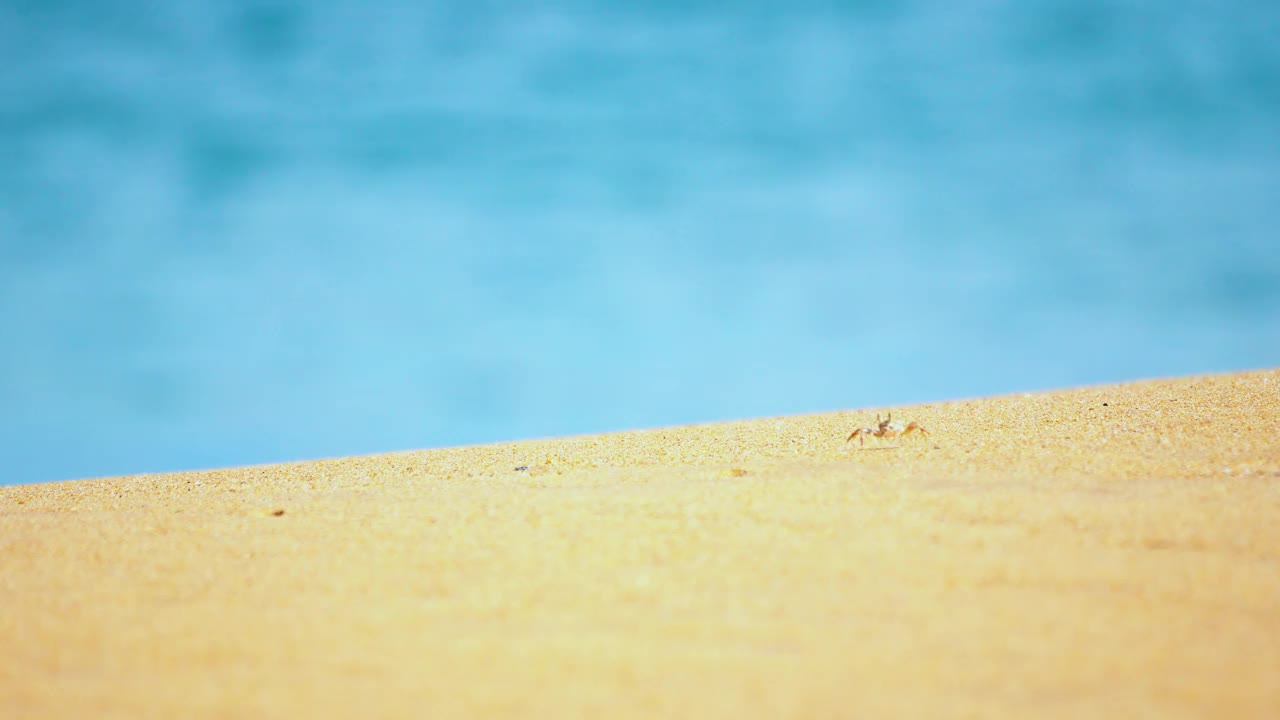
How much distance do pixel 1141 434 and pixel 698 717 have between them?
20.7 ft

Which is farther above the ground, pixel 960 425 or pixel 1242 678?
pixel 960 425

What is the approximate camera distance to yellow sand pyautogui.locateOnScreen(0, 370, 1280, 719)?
10.7 feet

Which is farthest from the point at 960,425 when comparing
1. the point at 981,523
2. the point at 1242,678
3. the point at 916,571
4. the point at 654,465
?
the point at 1242,678

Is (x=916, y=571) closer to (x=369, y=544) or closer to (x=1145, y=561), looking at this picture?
(x=1145, y=561)

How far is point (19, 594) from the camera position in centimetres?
501

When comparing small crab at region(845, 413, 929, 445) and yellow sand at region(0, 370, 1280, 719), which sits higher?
small crab at region(845, 413, 929, 445)

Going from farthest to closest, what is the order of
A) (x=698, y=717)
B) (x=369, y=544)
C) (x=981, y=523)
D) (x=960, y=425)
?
1. (x=960, y=425)
2. (x=369, y=544)
3. (x=981, y=523)
4. (x=698, y=717)

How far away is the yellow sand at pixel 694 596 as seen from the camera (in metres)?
3.26

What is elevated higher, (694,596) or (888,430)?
(888,430)

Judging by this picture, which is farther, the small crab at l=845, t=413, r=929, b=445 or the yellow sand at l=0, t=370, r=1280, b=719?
the small crab at l=845, t=413, r=929, b=445

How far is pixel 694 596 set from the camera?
13.4 ft

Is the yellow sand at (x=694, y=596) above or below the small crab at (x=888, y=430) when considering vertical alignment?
below

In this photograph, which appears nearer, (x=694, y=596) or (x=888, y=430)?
(x=694, y=596)

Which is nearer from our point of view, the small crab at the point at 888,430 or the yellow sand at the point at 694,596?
the yellow sand at the point at 694,596
